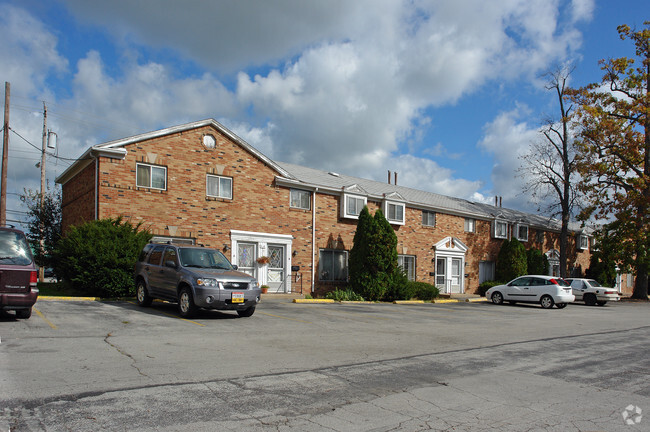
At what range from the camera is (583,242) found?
1688 inches

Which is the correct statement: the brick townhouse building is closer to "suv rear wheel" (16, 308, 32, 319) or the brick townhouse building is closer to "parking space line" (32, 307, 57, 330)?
"parking space line" (32, 307, 57, 330)

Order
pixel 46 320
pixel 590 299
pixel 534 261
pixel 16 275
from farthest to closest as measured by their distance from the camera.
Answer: pixel 534 261 < pixel 590 299 < pixel 46 320 < pixel 16 275

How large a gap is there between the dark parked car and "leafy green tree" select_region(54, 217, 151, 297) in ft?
16.2

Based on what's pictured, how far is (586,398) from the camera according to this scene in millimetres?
6387

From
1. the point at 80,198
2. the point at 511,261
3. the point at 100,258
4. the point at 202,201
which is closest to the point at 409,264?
the point at 511,261

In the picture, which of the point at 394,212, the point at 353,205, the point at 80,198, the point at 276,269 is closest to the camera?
the point at 80,198

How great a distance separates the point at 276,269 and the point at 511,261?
18306 millimetres

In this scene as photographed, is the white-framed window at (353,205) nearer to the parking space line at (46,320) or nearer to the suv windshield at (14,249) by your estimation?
the parking space line at (46,320)

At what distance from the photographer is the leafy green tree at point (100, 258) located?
50.5 feet

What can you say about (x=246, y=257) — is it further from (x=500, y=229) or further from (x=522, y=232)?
(x=522, y=232)

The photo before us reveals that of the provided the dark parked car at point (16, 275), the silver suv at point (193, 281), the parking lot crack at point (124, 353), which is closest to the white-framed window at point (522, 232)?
the silver suv at point (193, 281)

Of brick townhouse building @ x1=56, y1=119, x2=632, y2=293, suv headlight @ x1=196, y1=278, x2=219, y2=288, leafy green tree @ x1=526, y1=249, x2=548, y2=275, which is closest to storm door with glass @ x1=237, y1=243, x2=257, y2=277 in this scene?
brick townhouse building @ x1=56, y1=119, x2=632, y2=293

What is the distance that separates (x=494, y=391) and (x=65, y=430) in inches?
199

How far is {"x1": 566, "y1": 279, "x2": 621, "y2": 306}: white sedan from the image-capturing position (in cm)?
2783
